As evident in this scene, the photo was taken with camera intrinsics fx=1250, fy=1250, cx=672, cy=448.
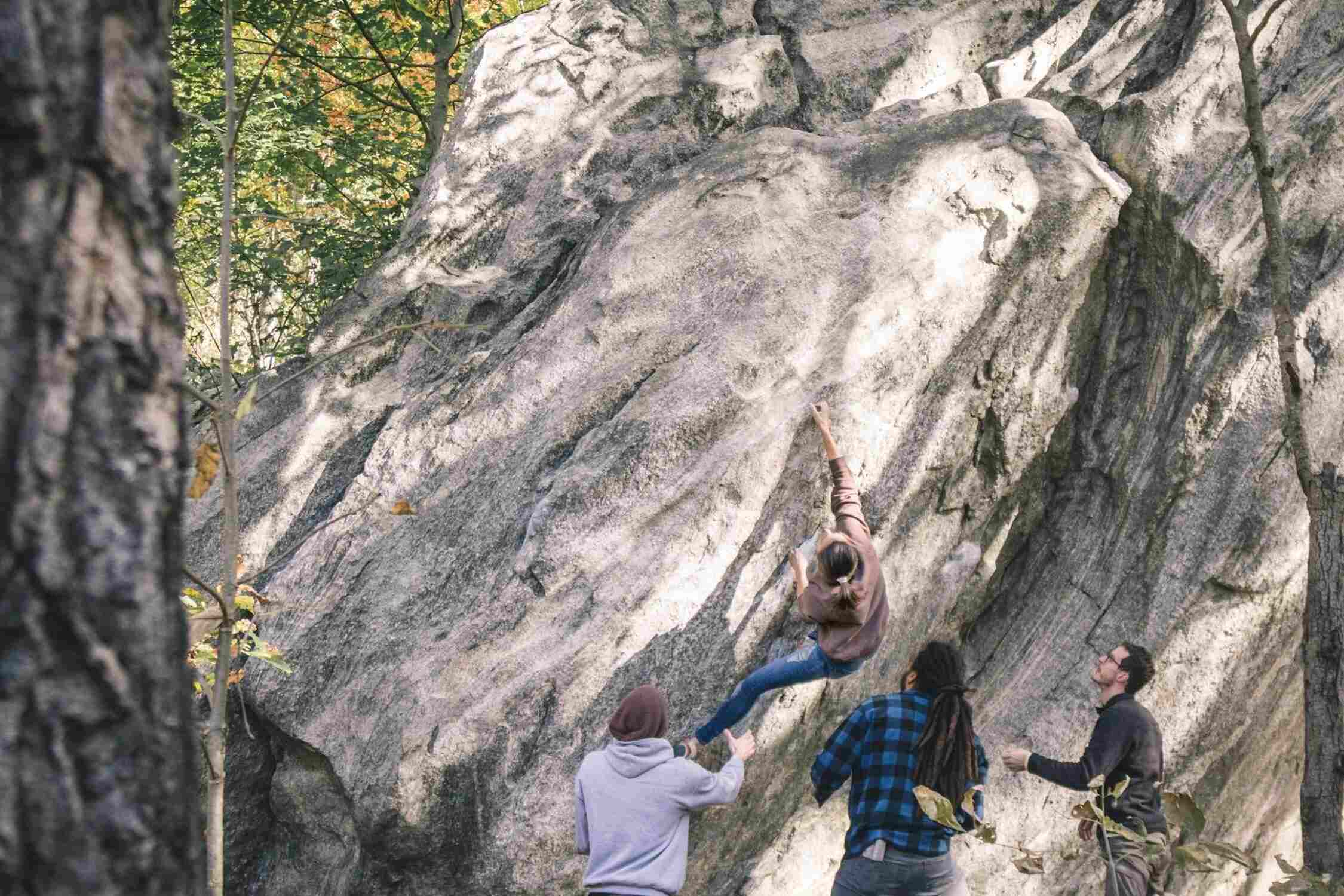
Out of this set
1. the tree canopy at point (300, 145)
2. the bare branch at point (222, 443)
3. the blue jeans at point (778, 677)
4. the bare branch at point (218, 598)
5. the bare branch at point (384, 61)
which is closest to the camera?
the bare branch at point (218, 598)

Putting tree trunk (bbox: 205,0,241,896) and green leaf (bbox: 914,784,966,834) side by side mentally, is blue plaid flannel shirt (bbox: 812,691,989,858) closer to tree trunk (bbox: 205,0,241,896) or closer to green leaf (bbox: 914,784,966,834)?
green leaf (bbox: 914,784,966,834)

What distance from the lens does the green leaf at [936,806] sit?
4777 mm

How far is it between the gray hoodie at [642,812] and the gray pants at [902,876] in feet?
3.20

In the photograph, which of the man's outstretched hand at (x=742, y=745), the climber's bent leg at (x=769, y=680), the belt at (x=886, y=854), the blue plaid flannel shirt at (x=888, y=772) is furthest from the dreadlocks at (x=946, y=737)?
the man's outstretched hand at (x=742, y=745)

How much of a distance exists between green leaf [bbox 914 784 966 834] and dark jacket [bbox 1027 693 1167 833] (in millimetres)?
1257

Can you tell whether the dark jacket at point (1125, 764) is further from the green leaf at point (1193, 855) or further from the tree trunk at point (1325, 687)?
the green leaf at point (1193, 855)

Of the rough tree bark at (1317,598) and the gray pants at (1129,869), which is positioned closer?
the rough tree bark at (1317,598)

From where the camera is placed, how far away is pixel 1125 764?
19.7ft

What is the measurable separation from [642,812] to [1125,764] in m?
2.47

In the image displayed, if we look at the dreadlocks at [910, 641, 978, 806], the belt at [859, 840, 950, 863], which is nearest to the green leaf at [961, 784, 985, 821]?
the dreadlocks at [910, 641, 978, 806]

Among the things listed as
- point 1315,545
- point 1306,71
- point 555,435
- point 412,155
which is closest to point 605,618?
point 555,435

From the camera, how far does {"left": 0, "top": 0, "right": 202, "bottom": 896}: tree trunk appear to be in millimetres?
1708

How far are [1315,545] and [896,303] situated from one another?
9.45ft

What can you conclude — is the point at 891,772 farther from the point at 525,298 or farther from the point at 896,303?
the point at 525,298
